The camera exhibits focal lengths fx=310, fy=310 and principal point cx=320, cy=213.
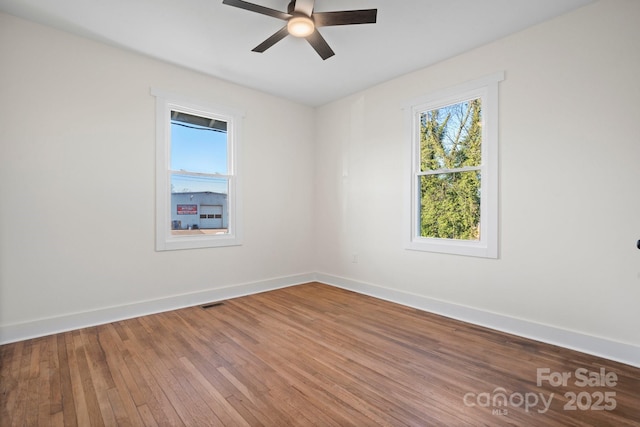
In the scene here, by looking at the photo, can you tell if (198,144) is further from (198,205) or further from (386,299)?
(386,299)

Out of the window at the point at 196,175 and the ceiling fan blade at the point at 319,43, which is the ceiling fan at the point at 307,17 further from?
the window at the point at 196,175

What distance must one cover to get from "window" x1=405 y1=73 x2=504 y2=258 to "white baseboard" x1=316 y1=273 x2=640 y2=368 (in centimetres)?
61

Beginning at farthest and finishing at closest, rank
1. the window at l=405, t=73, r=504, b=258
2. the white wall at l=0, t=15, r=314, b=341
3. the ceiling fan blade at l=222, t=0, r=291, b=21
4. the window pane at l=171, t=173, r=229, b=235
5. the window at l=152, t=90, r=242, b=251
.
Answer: the window pane at l=171, t=173, r=229, b=235 < the window at l=152, t=90, r=242, b=251 < the window at l=405, t=73, r=504, b=258 < the white wall at l=0, t=15, r=314, b=341 < the ceiling fan blade at l=222, t=0, r=291, b=21

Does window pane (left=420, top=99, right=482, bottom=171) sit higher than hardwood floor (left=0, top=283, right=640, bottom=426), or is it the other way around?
window pane (left=420, top=99, right=482, bottom=171)

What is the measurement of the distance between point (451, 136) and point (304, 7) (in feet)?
6.93

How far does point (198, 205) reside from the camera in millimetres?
3938

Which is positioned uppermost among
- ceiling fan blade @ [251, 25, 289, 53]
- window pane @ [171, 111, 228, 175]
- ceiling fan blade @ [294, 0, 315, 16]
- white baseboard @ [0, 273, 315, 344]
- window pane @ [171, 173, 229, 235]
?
ceiling fan blade @ [294, 0, 315, 16]

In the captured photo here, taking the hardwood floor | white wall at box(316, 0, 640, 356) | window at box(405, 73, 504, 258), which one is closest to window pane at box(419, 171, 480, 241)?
window at box(405, 73, 504, 258)

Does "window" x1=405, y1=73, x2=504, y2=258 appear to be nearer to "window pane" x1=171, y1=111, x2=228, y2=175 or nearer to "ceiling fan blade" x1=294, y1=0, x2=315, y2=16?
"ceiling fan blade" x1=294, y1=0, x2=315, y2=16

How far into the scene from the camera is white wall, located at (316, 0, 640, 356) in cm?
238

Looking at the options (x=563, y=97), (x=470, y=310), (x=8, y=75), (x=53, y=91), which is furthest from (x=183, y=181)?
(x=563, y=97)

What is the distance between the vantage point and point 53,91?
9.48 feet

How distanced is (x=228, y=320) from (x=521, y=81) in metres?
3.70

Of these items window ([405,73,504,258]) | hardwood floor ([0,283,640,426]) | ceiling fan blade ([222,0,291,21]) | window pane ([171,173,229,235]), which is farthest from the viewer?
window pane ([171,173,229,235])
